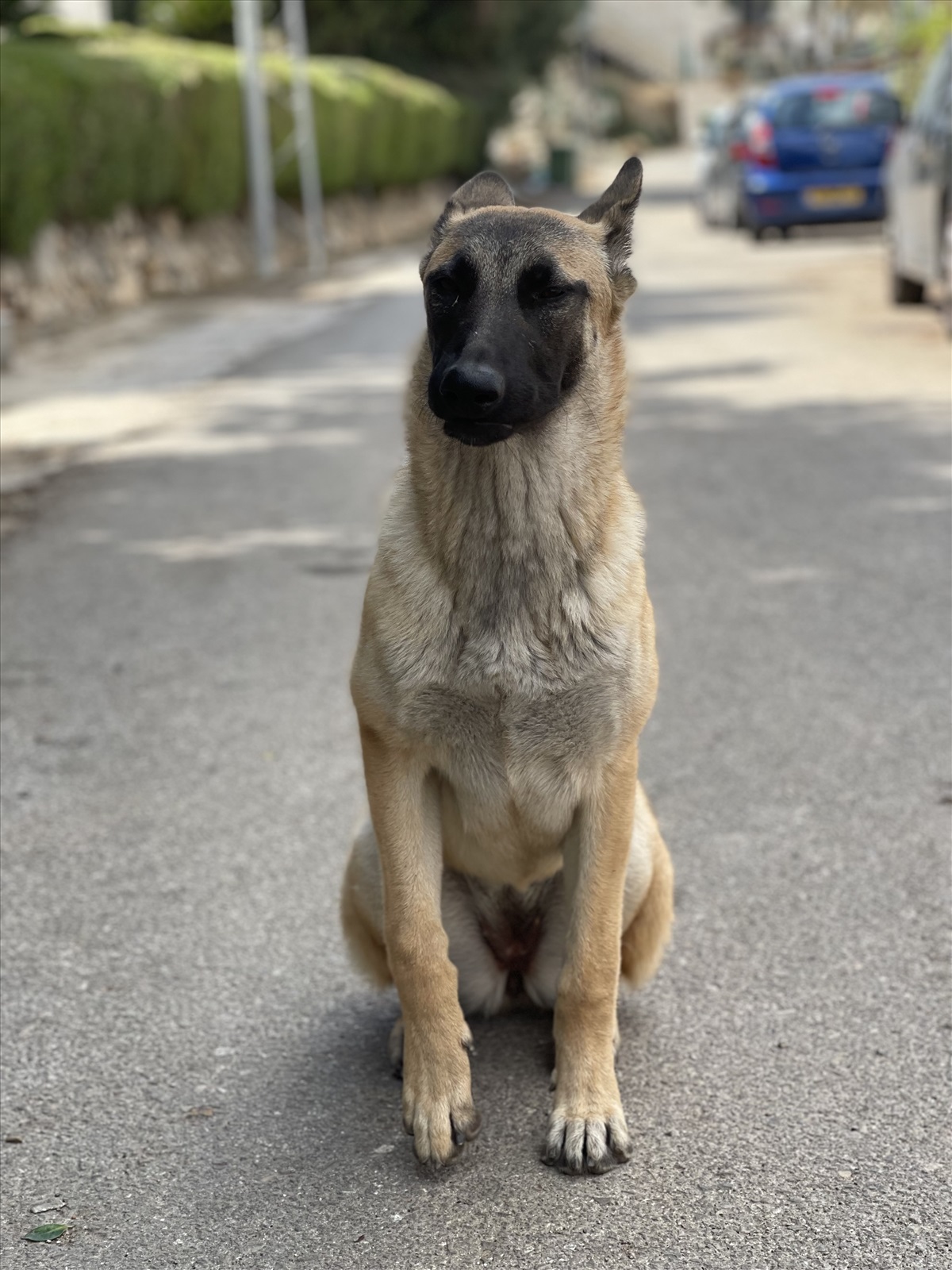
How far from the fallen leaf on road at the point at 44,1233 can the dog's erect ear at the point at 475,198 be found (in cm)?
197

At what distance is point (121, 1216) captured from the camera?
2.81 metres

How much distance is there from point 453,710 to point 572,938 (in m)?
0.51

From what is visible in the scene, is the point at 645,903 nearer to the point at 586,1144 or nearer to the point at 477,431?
the point at 586,1144

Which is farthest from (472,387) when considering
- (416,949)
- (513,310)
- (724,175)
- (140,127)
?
(724,175)

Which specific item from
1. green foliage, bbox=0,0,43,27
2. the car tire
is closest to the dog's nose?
the car tire

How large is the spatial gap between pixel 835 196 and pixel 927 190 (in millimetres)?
9828

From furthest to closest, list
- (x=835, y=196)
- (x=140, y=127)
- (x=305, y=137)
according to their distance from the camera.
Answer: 1. (x=305, y=137)
2. (x=835, y=196)
3. (x=140, y=127)

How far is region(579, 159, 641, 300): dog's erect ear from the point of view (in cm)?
322

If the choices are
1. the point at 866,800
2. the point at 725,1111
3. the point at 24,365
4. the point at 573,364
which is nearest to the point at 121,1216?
the point at 725,1111

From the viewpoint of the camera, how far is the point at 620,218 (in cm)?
326

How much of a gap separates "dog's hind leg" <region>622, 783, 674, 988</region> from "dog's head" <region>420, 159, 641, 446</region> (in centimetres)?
89

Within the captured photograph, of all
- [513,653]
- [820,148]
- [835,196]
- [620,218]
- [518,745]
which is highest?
[620,218]

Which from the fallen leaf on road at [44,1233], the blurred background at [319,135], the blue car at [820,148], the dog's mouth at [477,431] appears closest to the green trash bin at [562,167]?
the blurred background at [319,135]

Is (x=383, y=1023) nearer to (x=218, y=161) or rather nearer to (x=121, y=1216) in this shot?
(x=121, y=1216)
